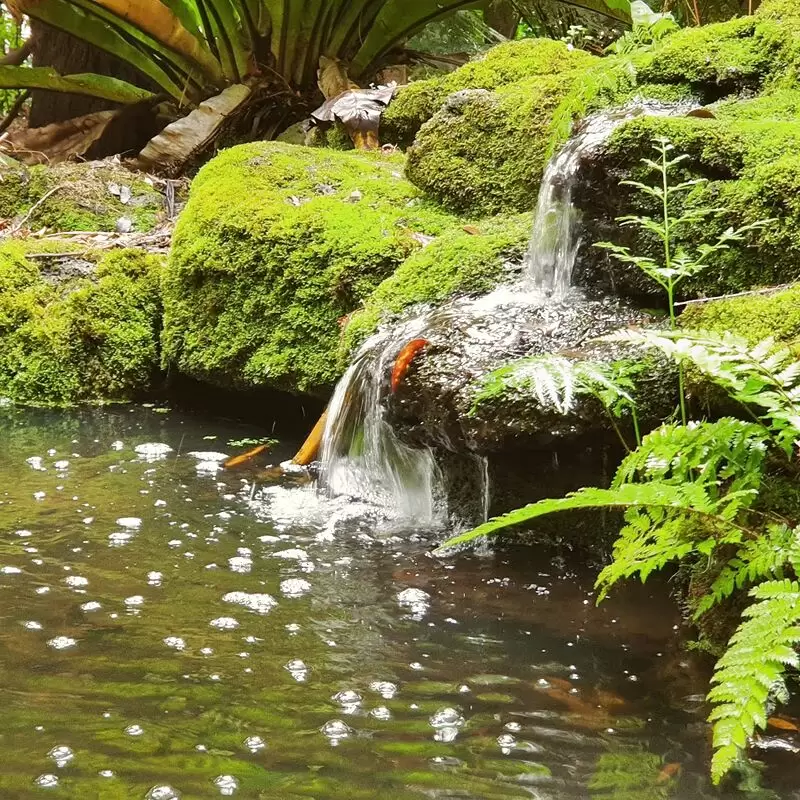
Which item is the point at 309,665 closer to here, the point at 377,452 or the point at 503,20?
the point at 377,452

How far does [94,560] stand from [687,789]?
168cm

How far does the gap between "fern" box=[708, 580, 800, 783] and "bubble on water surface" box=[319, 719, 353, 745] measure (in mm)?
666

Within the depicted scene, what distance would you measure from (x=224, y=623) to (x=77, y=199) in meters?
4.79

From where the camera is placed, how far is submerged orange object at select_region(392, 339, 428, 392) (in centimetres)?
277

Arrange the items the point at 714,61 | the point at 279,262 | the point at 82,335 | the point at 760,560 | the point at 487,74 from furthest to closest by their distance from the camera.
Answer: the point at 487,74 < the point at 82,335 < the point at 279,262 < the point at 714,61 < the point at 760,560

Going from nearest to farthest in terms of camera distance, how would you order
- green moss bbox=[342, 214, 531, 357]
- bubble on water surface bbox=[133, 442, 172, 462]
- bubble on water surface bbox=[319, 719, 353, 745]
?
bubble on water surface bbox=[319, 719, 353, 745] → green moss bbox=[342, 214, 531, 357] → bubble on water surface bbox=[133, 442, 172, 462]

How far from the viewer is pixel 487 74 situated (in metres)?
5.12

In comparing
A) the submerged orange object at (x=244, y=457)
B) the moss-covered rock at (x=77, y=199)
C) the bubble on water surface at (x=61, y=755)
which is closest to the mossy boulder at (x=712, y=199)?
the submerged orange object at (x=244, y=457)

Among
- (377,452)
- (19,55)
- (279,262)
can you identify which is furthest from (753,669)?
(19,55)

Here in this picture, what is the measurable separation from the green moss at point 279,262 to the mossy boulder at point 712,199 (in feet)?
3.59

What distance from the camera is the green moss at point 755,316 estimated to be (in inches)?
89.4

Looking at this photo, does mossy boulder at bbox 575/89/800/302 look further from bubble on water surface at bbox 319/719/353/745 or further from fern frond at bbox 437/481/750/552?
bubble on water surface at bbox 319/719/353/745

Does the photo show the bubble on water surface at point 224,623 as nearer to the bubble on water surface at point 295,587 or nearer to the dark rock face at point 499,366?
the bubble on water surface at point 295,587

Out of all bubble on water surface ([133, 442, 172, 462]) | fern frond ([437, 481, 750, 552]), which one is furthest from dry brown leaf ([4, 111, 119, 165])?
fern frond ([437, 481, 750, 552])
